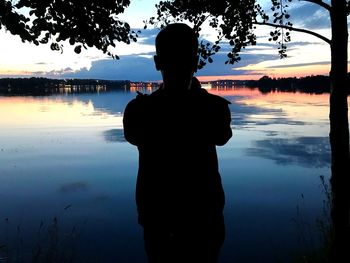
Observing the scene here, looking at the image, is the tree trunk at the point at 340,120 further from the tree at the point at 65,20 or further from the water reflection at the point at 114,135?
the water reflection at the point at 114,135

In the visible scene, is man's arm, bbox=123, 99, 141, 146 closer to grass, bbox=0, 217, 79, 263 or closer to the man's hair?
the man's hair

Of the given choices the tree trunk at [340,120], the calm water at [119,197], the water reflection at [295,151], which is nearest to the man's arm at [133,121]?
the tree trunk at [340,120]

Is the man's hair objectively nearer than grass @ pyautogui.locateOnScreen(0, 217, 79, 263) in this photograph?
Yes

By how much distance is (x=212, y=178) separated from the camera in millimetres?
2883

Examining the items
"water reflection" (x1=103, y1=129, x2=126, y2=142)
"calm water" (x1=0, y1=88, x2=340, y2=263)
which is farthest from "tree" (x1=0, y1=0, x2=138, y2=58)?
"water reflection" (x1=103, y1=129, x2=126, y2=142)

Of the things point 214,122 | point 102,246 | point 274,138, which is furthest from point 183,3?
point 274,138

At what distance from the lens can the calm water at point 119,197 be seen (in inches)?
571

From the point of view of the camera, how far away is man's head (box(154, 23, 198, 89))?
2781 millimetres

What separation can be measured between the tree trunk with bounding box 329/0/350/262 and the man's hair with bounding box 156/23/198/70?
427 centimetres

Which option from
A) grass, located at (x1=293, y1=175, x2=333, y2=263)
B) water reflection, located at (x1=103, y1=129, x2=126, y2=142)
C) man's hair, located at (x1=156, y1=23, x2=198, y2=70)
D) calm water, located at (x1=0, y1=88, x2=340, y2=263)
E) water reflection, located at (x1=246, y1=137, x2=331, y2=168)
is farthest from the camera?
water reflection, located at (x1=103, y1=129, x2=126, y2=142)

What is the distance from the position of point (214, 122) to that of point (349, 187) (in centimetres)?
471

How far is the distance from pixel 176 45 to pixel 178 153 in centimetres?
78

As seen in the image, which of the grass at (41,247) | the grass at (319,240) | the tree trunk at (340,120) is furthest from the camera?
the grass at (41,247)

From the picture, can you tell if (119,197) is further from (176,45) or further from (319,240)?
(176,45)
